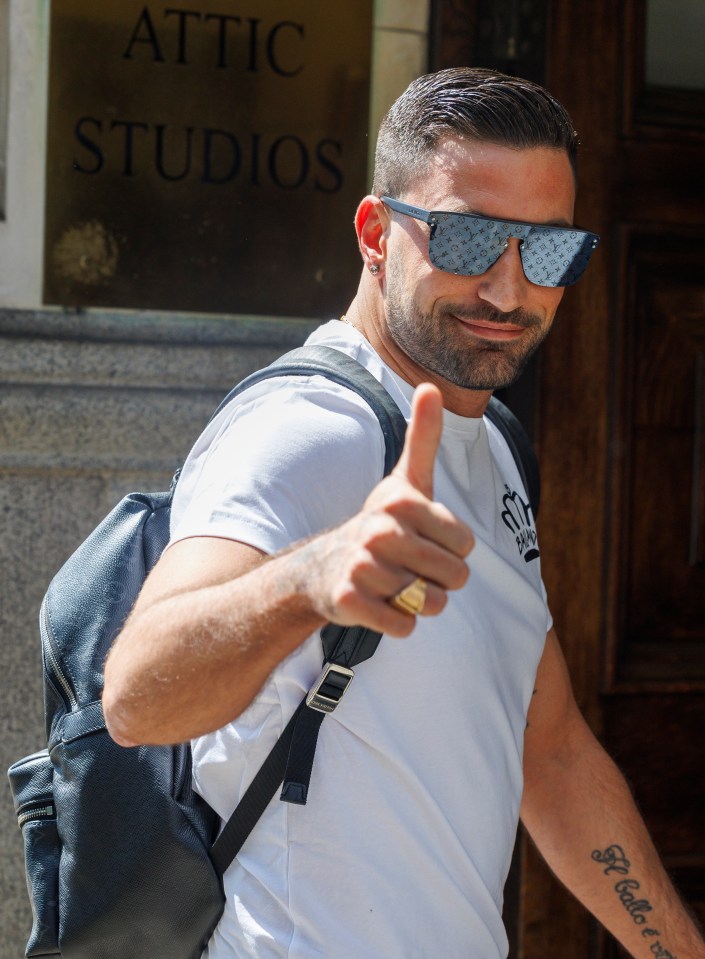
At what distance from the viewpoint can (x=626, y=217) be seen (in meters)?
3.00

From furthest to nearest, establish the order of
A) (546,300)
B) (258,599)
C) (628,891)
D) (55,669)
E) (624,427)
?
(624,427), (628,891), (546,300), (55,669), (258,599)

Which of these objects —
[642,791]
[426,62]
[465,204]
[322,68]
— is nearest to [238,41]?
[322,68]

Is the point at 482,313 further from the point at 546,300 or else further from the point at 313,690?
the point at 313,690

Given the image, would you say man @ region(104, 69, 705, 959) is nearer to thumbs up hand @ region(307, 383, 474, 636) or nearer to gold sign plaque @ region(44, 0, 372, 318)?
thumbs up hand @ region(307, 383, 474, 636)

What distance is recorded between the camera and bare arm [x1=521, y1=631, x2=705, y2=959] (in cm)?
207

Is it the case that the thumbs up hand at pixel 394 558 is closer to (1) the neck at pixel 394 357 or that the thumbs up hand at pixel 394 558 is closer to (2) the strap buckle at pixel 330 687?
(2) the strap buckle at pixel 330 687

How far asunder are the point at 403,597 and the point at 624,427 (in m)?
2.02

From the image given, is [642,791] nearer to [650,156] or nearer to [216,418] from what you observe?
[650,156]

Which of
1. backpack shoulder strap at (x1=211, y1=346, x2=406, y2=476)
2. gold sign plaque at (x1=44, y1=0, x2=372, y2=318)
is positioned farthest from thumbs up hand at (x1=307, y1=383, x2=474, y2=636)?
gold sign plaque at (x1=44, y1=0, x2=372, y2=318)

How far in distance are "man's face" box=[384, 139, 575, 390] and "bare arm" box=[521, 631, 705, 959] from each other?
1.86 feet

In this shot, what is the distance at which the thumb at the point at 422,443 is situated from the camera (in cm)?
115

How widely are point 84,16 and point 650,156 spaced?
4.43 feet

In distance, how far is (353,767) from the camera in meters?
1.55

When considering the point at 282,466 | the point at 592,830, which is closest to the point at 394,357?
the point at 282,466
